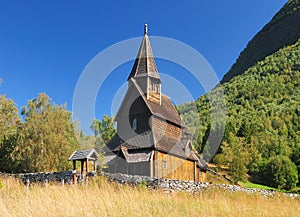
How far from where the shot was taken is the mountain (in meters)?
46.7

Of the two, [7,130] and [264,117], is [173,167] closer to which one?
[7,130]

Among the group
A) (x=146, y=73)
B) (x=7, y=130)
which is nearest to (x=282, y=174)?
(x=146, y=73)

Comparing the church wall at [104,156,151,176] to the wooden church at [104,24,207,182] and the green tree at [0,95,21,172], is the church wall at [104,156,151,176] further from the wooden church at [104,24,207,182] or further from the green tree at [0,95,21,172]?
the green tree at [0,95,21,172]

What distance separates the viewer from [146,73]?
2936cm

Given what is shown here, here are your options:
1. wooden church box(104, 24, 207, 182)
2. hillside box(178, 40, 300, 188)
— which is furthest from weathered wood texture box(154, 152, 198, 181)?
hillside box(178, 40, 300, 188)

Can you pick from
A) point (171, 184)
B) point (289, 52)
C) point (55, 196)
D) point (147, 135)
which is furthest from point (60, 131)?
point (289, 52)

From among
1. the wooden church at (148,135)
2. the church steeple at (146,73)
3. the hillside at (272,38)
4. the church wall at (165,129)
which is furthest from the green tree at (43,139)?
the hillside at (272,38)

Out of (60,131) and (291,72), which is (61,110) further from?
(291,72)

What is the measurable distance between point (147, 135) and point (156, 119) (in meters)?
1.78

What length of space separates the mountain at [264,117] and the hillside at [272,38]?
494mm

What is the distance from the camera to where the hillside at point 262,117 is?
49250 mm

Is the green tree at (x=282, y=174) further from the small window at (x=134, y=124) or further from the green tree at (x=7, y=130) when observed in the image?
the green tree at (x=7, y=130)

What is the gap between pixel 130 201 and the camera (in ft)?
28.2

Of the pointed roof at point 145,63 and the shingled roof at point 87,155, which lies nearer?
the shingled roof at point 87,155
